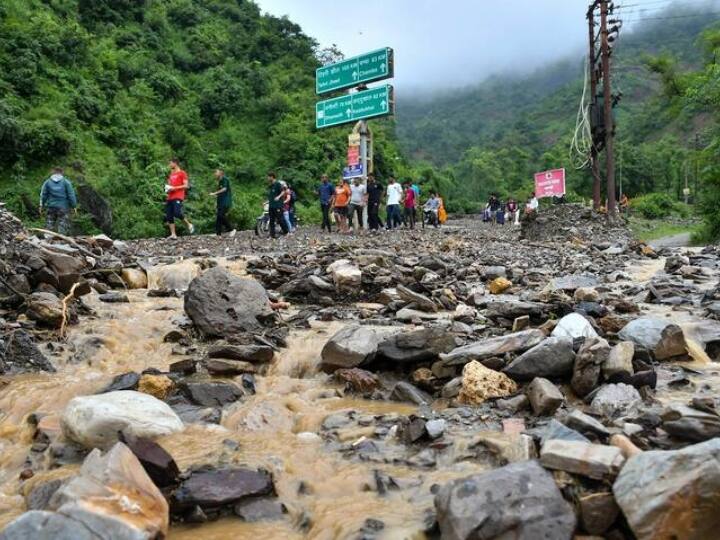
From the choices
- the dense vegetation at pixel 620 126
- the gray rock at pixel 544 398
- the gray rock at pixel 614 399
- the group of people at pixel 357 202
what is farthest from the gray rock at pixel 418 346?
the dense vegetation at pixel 620 126

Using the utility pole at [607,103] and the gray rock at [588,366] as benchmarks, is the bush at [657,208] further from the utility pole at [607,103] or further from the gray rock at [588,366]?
the gray rock at [588,366]

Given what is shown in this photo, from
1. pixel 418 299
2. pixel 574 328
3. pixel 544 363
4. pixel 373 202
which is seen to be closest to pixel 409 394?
pixel 544 363

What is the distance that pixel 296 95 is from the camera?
4025 cm

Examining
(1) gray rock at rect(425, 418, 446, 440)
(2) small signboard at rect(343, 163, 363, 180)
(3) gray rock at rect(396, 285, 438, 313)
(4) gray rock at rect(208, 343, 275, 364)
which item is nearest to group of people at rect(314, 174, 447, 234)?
(2) small signboard at rect(343, 163, 363, 180)

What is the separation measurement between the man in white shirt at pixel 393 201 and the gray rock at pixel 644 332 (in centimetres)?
1547

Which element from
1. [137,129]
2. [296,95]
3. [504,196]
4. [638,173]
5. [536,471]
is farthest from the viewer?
[504,196]

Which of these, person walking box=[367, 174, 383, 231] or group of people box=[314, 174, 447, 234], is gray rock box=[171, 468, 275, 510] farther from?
person walking box=[367, 174, 383, 231]

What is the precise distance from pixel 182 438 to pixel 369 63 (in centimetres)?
1915

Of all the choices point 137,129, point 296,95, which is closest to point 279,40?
point 296,95

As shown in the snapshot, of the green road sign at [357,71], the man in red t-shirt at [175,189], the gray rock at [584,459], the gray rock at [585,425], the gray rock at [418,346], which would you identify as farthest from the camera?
the green road sign at [357,71]

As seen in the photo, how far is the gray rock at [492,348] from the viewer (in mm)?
4770

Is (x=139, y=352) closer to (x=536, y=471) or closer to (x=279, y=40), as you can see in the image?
(x=536, y=471)

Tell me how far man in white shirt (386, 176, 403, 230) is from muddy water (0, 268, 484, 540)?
1440 cm

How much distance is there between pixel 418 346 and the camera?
5.02 m
